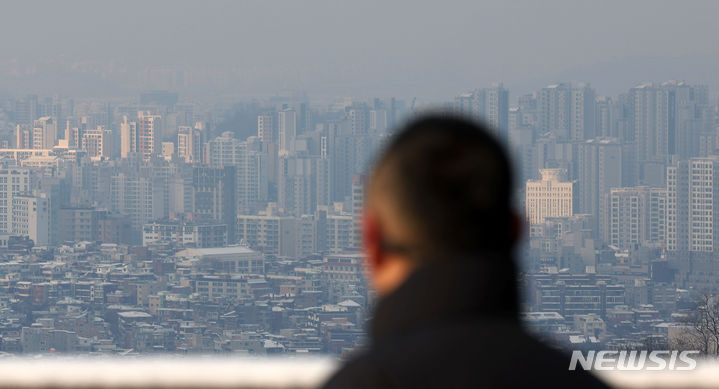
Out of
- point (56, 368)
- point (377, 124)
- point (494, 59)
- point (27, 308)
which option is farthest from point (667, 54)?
point (56, 368)

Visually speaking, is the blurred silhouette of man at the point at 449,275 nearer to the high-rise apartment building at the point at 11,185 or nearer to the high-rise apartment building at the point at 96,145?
the high-rise apartment building at the point at 11,185

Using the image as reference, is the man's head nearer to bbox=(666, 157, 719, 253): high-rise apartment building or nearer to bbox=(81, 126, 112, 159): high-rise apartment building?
bbox=(666, 157, 719, 253): high-rise apartment building

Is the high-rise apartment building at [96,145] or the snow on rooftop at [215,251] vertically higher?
the high-rise apartment building at [96,145]

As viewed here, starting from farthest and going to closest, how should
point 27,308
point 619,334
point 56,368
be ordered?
point 27,308
point 619,334
point 56,368

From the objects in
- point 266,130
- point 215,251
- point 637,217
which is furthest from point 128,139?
point 637,217

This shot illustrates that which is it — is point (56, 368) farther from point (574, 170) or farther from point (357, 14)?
point (357, 14)

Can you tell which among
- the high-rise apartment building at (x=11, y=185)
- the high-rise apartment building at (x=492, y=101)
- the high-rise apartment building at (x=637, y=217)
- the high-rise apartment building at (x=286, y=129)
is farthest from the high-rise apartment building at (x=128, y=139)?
the high-rise apartment building at (x=637, y=217)

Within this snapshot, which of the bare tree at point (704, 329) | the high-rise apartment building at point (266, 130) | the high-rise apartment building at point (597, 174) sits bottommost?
the bare tree at point (704, 329)

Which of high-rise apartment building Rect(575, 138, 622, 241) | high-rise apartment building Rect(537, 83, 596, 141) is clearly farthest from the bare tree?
high-rise apartment building Rect(537, 83, 596, 141)
